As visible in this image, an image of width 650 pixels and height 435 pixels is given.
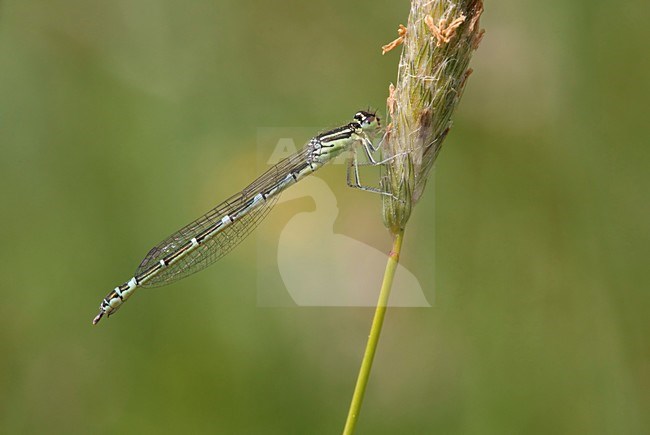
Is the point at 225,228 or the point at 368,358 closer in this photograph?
the point at 368,358

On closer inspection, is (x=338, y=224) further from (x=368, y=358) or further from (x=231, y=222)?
(x=368, y=358)

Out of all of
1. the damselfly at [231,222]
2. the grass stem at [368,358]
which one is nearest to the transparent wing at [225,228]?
the damselfly at [231,222]

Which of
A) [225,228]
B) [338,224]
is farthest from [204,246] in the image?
[338,224]

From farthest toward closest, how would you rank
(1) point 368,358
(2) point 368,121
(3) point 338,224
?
1. (3) point 338,224
2. (2) point 368,121
3. (1) point 368,358

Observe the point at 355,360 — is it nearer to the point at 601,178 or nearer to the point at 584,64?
the point at 601,178

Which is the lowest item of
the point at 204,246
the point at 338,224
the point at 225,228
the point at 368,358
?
the point at 368,358

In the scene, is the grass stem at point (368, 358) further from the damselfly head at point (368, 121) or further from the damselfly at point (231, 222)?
the damselfly at point (231, 222)

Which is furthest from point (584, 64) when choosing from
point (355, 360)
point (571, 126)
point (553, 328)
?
point (355, 360)
